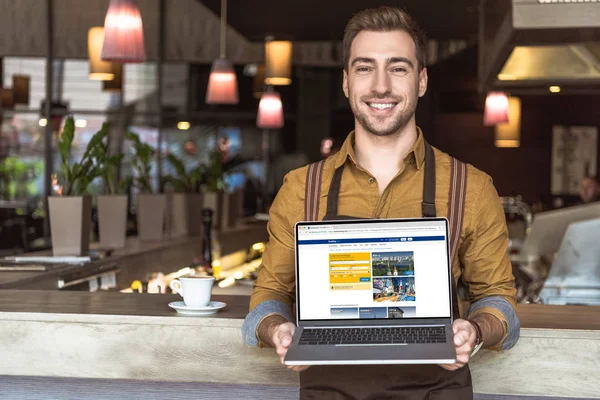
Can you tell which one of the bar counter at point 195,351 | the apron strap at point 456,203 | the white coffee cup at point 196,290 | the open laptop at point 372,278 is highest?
the apron strap at point 456,203

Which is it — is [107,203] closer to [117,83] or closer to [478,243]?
[478,243]

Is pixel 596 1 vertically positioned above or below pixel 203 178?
above

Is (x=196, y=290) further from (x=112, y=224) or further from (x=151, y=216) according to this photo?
(x=151, y=216)

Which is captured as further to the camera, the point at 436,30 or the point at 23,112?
the point at 23,112

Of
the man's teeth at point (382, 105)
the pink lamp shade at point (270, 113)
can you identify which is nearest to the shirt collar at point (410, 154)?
the man's teeth at point (382, 105)

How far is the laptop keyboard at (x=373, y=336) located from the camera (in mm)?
1683

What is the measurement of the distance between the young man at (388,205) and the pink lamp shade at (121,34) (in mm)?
2591

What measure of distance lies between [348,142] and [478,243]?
13.5 inches

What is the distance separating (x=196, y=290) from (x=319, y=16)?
5.36 metres

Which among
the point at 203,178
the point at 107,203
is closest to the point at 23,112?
the point at 203,178

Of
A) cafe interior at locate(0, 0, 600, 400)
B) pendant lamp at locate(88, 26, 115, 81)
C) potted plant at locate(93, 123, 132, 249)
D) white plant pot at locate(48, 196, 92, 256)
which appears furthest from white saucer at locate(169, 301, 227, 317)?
pendant lamp at locate(88, 26, 115, 81)

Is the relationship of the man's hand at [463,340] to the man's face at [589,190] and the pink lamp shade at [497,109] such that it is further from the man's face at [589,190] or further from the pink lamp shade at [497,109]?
the man's face at [589,190]

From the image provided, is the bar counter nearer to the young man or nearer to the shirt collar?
the young man

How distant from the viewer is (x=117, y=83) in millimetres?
8930
